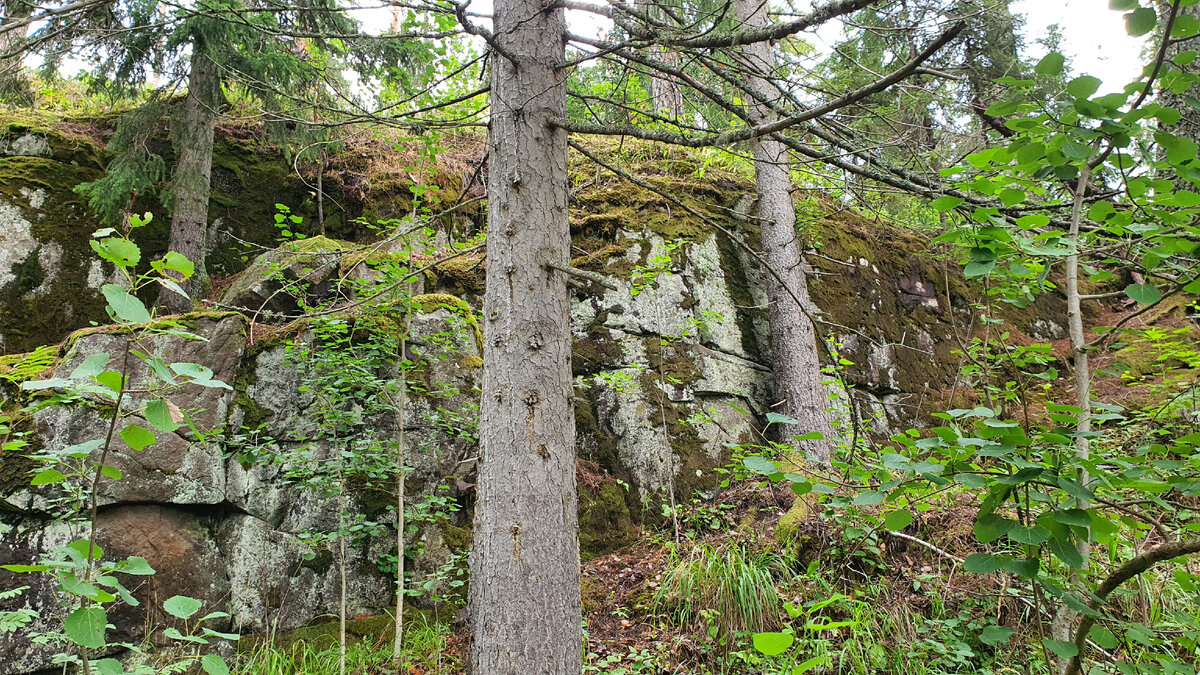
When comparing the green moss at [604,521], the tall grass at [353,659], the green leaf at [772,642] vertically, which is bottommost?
the tall grass at [353,659]

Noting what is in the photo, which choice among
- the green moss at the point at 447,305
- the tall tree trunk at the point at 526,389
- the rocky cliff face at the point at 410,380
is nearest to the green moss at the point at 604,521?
the rocky cliff face at the point at 410,380

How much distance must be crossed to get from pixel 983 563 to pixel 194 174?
23.5 ft

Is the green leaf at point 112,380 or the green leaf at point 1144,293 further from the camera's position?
the green leaf at point 1144,293

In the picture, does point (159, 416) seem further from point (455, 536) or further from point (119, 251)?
point (455, 536)

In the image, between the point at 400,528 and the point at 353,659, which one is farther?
the point at 400,528

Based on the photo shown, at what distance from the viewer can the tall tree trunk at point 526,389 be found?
223 cm

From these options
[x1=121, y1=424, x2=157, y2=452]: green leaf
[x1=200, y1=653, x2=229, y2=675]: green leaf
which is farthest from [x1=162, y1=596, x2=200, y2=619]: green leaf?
[x1=121, y1=424, x2=157, y2=452]: green leaf

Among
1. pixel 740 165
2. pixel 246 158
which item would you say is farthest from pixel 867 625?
pixel 246 158

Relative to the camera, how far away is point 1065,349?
8.40 metres

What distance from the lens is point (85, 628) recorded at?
4.52 ft

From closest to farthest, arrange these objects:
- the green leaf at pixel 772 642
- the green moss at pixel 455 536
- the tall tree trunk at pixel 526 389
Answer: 1. the green leaf at pixel 772 642
2. the tall tree trunk at pixel 526 389
3. the green moss at pixel 455 536

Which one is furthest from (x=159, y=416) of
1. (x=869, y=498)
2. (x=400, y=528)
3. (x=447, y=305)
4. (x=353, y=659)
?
(x=447, y=305)

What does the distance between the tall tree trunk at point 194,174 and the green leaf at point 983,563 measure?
6.71m

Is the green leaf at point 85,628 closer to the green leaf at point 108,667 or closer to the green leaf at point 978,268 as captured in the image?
the green leaf at point 108,667
